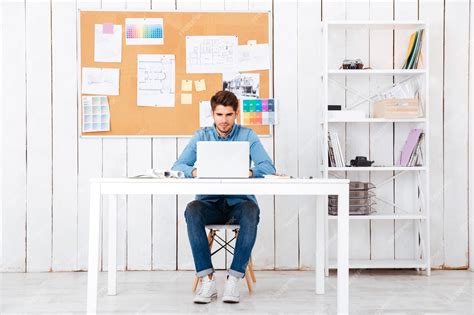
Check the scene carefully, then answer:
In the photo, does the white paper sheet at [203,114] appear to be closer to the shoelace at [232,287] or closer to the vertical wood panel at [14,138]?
the vertical wood panel at [14,138]

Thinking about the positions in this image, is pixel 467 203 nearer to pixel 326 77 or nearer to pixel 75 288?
pixel 326 77

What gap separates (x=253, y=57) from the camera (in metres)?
4.16

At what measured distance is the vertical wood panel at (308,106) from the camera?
418cm

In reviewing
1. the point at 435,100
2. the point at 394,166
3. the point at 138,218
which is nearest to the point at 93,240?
the point at 138,218

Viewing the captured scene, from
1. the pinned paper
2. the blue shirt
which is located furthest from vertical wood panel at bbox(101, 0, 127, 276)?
the blue shirt

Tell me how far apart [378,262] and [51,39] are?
2.79 meters

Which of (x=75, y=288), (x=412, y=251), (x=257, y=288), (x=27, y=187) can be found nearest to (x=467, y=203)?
(x=412, y=251)

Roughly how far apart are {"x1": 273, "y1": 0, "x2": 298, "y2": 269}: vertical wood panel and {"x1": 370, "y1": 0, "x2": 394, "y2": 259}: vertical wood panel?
565mm

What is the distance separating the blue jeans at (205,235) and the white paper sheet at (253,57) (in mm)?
1209

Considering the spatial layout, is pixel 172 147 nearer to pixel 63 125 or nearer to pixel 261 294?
pixel 63 125

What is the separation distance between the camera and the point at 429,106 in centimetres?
422

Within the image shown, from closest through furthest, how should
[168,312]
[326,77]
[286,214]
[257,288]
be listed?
[168,312], [257,288], [326,77], [286,214]

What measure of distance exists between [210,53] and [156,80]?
0.43 meters

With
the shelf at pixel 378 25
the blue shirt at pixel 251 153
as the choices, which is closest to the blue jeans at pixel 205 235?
the blue shirt at pixel 251 153
